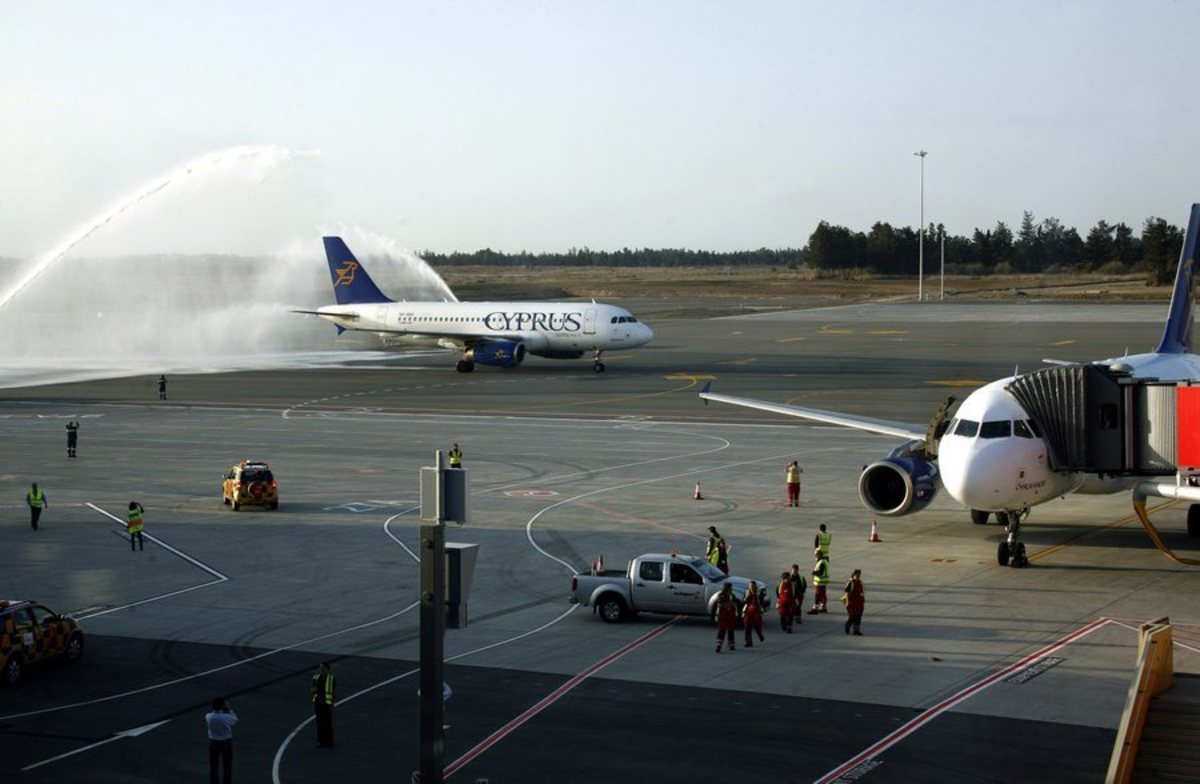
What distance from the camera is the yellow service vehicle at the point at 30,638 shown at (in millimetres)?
27609

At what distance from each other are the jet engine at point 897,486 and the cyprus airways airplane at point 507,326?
56068 millimetres

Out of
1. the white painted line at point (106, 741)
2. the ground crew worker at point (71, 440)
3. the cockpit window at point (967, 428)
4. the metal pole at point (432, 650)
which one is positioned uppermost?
the cockpit window at point (967, 428)

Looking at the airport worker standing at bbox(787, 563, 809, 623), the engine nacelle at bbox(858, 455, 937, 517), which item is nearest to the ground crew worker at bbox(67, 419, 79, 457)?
the engine nacelle at bbox(858, 455, 937, 517)

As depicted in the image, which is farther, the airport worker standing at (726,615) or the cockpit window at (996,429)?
the cockpit window at (996,429)

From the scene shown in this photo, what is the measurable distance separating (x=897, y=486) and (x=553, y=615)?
11456mm

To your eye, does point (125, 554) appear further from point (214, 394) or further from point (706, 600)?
point (214, 394)

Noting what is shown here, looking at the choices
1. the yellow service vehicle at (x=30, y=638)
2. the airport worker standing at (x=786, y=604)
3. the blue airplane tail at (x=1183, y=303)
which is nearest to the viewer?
the yellow service vehicle at (x=30, y=638)

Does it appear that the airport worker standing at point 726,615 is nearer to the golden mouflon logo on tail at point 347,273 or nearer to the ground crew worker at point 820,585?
the ground crew worker at point 820,585

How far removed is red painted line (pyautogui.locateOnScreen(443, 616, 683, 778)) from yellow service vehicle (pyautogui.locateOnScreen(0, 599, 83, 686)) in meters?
9.98

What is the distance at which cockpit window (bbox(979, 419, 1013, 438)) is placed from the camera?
3591 centimetres

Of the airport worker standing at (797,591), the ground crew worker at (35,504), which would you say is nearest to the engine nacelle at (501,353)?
the ground crew worker at (35,504)

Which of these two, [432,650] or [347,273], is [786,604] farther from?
[347,273]

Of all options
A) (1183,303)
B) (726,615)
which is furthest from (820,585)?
(1183,303)

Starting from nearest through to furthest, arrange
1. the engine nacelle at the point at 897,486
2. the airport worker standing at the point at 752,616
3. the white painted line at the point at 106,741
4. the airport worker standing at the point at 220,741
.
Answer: the airport worker standing at the point at 220,741 → the white painted line at the point at 106,741 → the airport worker standing at the point at 752,616 → the engine nacelle at the point at 897,486
